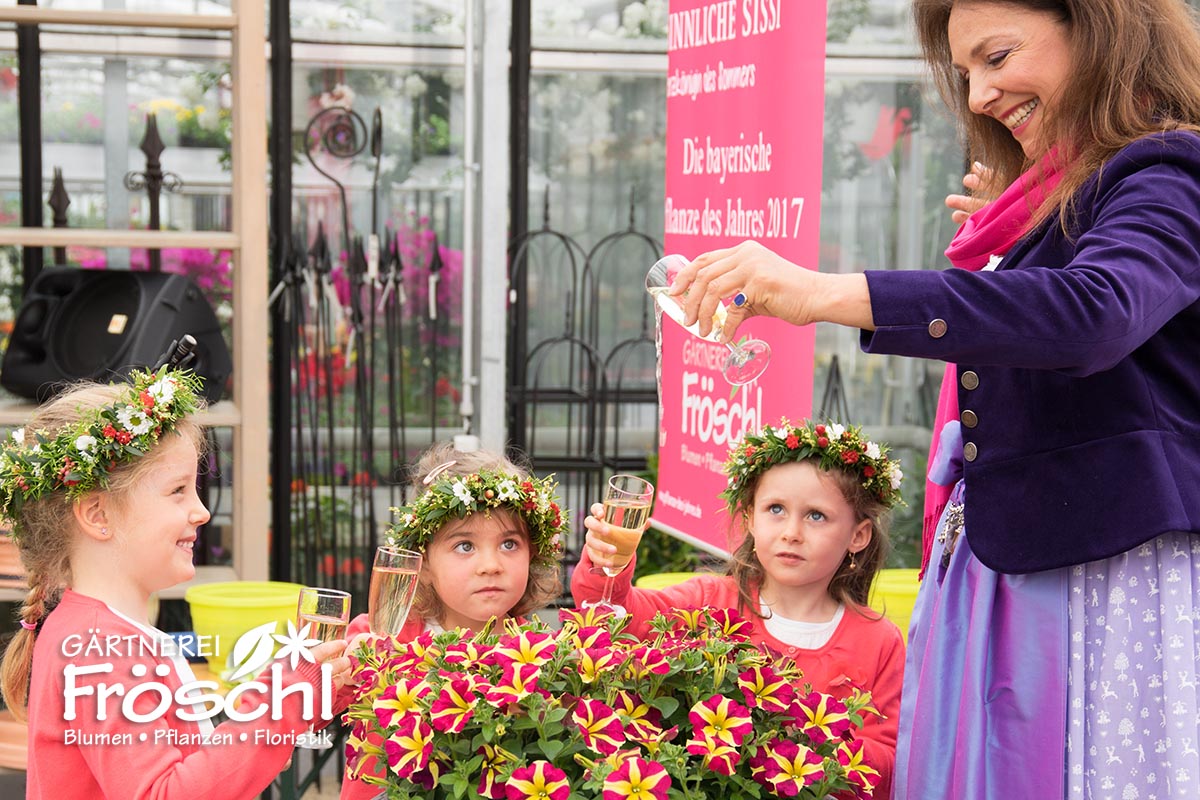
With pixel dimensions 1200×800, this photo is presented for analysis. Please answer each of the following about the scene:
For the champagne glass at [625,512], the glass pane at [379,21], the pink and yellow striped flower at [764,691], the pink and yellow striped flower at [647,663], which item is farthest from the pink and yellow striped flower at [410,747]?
the glass pane at [379,21]

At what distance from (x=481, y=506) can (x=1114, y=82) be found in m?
1.13

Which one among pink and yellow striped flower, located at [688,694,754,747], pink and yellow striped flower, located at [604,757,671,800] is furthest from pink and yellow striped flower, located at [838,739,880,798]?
pink and yellow striped flower, located at [604,757,671,800]

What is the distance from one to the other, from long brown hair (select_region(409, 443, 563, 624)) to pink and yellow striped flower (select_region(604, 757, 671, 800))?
89 cm

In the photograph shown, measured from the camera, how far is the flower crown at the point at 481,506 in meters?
2.03

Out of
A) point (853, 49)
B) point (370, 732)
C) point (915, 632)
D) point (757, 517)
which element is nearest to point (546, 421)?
point (853, 49)

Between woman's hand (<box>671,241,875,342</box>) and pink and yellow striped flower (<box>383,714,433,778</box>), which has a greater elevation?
woman's hand (<box>671,241,875,342</box>)

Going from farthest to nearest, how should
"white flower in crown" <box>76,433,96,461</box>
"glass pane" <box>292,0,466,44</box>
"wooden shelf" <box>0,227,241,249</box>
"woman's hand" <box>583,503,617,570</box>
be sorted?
"glass pane" <box>292,0,466,44</box> → "wooden shelf" <box>0,227,241,249</box> → "woman's hand" <box>583,503,617,570</box> → "white flower in crown" <box>76,433,96,461</box>

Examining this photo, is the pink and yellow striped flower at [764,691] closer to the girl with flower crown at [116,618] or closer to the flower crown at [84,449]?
the girl with flower crown at [116,618]

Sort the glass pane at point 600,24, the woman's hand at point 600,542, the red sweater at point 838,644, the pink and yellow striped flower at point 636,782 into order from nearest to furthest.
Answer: the pink and yellow striped flower at point 636,782
the woman's hand at point 600,542
the red sweater at point 838,644
the glass pane at point 600,24

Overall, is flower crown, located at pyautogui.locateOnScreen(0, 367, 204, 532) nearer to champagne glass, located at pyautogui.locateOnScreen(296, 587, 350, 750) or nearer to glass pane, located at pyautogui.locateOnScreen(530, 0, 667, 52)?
champagne glass, located at pyautogui.locateOnScreen(296, 587, 350, 750)

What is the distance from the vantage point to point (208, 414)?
308cm

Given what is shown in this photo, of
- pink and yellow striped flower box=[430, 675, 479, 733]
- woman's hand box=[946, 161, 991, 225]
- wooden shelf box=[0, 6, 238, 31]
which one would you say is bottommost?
pink and yellow striped flower box=[430, 675, 479, 733]

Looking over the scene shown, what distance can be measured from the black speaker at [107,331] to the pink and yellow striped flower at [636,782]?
231 cm

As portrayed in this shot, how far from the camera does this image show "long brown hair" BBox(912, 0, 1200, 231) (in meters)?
1.37
